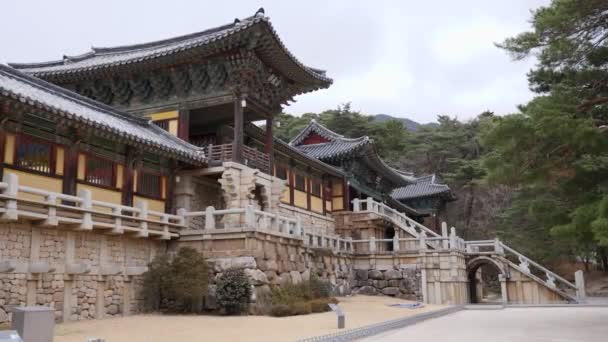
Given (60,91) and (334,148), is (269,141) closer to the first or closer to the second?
(60,91)

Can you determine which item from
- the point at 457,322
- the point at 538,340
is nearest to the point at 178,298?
the point at 457,322

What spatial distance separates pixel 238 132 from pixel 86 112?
5.63 metres

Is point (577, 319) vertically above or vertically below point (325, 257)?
below

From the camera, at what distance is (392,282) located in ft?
90.5

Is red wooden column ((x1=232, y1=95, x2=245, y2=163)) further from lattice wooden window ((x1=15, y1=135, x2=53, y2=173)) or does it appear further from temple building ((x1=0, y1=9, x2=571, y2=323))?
lattice wooden window ((x1=15, y1=135, x2=53, y2=173))

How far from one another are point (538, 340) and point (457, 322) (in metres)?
5.23

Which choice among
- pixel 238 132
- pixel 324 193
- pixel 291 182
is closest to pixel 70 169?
pixel 238 132

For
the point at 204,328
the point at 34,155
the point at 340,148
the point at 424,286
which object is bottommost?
the point at 204,328

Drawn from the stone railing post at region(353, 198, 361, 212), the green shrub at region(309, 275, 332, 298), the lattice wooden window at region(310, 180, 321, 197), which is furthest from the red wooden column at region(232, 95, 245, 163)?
the stone railing post at region(353, 198, 361, 212)

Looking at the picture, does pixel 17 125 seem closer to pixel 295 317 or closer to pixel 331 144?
pixel 295 317

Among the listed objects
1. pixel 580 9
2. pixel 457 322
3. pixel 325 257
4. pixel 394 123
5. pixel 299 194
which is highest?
pixel 394 123

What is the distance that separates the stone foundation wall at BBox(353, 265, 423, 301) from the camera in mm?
26938

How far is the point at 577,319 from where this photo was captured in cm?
1745

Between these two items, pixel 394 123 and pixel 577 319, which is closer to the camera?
pixel 577 319
